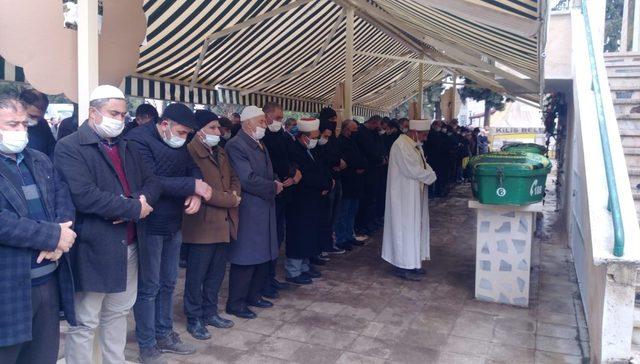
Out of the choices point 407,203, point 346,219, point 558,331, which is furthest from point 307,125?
point 558,331

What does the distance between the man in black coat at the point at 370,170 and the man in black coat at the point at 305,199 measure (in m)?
1.87

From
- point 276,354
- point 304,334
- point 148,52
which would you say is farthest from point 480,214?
point 148,52

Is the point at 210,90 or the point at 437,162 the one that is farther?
the point at 437,162

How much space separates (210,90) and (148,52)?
1.89 metres

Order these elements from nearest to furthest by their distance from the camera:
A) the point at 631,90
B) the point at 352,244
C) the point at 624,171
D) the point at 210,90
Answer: the point at 624,171
the point at 631,90
the point at 352,244
the point at 210,90

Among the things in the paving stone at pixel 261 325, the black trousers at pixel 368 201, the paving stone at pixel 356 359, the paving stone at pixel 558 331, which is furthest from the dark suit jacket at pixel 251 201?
the black trousers at pixel 368 201

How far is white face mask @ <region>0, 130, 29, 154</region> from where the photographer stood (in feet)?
7.68

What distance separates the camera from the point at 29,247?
2.36 meters

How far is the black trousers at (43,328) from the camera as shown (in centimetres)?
247

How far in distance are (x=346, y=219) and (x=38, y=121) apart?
13.4ft

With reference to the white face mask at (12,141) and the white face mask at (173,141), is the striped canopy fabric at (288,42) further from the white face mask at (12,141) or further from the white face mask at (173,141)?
the white face mask at (12,141)

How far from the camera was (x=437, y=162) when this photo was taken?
37.6 feet

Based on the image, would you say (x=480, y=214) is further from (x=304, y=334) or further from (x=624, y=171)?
(x=304, y=334)

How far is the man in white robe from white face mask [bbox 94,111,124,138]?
11.2 feet
